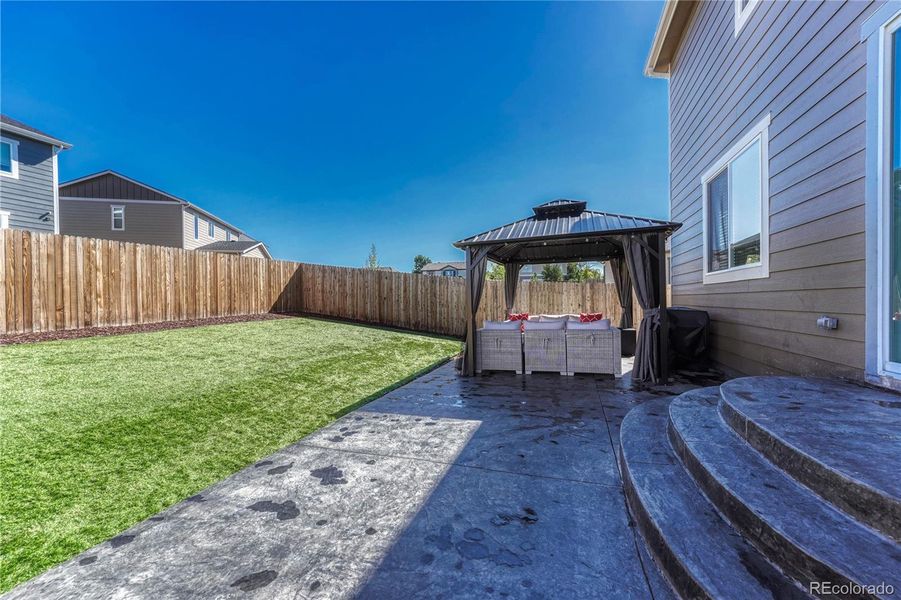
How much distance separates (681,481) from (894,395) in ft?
5.53

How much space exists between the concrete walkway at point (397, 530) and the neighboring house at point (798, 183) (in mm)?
2001

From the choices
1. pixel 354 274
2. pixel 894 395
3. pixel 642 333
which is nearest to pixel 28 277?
pixel 354 274

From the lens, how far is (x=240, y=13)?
7797 mm

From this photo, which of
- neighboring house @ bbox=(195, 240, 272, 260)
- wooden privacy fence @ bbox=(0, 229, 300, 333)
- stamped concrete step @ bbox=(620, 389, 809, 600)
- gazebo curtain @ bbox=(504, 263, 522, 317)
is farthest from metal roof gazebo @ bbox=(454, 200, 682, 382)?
neighboring house @ bbox=(195, 240, 272, 260)

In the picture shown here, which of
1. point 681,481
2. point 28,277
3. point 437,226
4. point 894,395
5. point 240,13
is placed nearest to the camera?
point 681,481

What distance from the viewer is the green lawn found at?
6.39 ft

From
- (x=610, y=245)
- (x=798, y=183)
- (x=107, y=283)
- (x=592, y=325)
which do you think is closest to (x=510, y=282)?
(x=610, y=245)

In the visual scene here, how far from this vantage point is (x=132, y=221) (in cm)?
1568

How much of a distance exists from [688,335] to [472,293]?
327 centimetres

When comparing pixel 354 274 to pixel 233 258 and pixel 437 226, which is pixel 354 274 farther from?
pixel 437 226

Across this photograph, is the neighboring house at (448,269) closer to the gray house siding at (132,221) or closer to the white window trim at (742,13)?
the gray house siding at (132,221)

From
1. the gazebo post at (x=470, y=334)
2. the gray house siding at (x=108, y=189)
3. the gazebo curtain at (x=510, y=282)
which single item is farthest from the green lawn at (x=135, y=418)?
the gray house siding at (x=108, y=189)

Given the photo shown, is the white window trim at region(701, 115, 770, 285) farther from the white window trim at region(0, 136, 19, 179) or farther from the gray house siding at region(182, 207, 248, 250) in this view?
the gray house siding at region(182, 207, 248, 250)

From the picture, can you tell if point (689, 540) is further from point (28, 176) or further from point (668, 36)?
point (28, 176)
